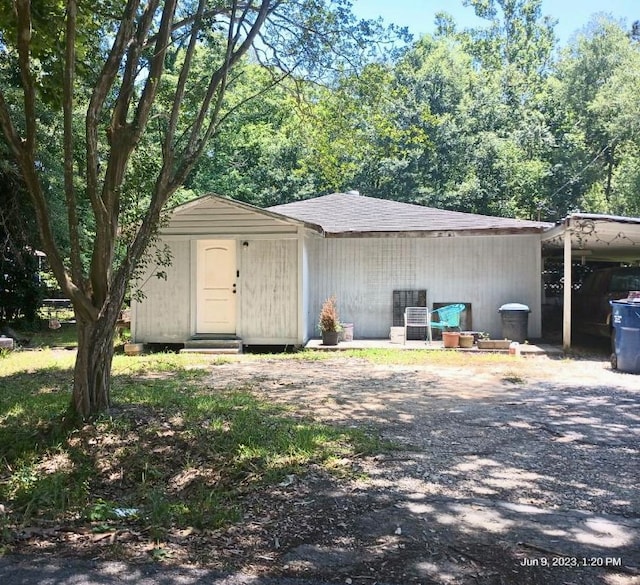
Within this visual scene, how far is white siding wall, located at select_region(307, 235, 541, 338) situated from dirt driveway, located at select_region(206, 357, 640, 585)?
5937mm

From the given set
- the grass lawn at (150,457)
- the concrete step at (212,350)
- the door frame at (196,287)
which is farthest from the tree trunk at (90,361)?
the door frame at (196,287)

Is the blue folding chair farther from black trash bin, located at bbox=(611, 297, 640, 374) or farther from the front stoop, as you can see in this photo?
the front stoop

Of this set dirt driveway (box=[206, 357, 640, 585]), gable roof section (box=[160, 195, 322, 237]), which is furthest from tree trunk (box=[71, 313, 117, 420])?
gable roof section (box=[160, 195, 322, 237])

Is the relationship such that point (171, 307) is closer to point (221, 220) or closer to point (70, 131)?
point (221, 220)

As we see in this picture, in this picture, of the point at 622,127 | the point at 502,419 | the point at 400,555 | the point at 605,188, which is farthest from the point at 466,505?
the point at 605,188

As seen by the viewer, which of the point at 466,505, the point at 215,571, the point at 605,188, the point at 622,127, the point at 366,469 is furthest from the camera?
the point at 605,188

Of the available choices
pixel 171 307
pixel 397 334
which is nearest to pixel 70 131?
pixel 171 307

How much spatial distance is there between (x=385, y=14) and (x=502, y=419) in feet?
18.2

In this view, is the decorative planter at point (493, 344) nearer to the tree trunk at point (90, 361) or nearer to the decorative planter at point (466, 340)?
the decorative planter at point (466, 340)

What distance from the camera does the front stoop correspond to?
1151cm

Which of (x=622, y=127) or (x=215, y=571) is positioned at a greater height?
(x=622, y=127)

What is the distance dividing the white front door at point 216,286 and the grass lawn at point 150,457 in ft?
17.2

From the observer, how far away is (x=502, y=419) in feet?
19.0

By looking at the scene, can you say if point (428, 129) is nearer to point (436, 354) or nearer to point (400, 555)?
point (436, 354)
